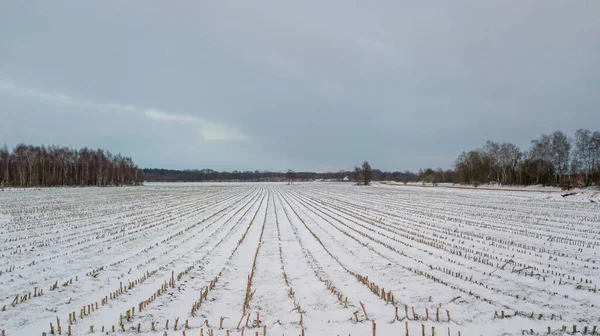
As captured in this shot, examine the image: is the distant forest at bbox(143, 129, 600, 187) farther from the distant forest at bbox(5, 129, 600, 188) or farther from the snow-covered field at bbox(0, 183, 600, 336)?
the snow-covered field at bbox(0, 183, 600, 336)

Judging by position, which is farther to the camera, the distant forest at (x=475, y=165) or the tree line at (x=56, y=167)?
the tree line at (x=56, y=167)

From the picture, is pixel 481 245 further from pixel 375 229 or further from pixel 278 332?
pixel 278 332

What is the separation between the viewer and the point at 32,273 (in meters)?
8.59

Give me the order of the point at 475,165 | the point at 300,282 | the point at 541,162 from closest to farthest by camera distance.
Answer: the point at 300,282, the point at 541,162, the point at 475,165

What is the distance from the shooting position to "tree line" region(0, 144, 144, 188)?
8544 centimetres

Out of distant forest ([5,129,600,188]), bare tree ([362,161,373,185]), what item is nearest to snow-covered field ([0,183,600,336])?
distant forest ([5,129,600,188])

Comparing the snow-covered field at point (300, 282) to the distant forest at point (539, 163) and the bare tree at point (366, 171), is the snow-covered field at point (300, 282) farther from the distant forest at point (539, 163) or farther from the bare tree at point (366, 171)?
the bare tree at point (366, 171)

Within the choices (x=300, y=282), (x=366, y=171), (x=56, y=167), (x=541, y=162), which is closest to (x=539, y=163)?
(x=541, y=162)

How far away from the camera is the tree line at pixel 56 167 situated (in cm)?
8544

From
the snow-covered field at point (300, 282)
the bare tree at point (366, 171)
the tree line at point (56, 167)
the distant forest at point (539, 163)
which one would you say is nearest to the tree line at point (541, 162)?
the distant forest at point (539, 163)

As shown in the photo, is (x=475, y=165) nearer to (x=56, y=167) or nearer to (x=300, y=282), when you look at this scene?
(x=300, y=282)

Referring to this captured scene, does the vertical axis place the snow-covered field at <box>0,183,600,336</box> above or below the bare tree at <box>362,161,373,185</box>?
below

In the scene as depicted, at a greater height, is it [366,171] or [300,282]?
[366,171]

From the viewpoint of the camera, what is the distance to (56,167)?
98.1m
